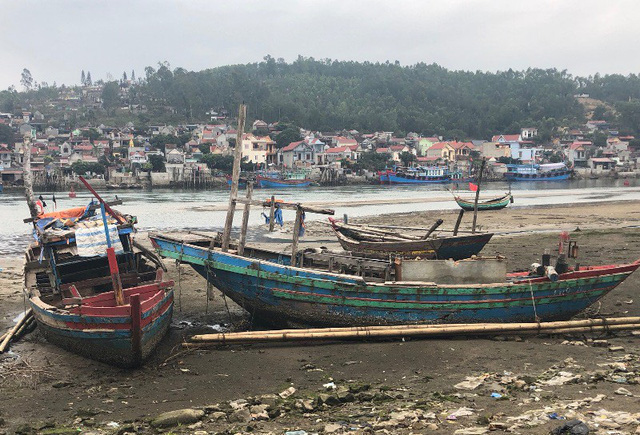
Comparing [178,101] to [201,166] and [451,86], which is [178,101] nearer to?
[201,166]

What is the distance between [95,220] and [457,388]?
8963mm

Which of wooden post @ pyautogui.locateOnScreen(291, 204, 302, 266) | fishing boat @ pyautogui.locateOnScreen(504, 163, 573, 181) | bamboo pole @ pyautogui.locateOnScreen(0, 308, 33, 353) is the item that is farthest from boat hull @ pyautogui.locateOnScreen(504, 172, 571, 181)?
bamboo pole @ pyautogui.locateOnScreen(0, 308, 33, 353)

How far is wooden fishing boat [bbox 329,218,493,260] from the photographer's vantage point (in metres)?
18.1

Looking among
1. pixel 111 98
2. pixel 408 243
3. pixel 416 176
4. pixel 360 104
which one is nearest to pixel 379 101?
pixel 360 104

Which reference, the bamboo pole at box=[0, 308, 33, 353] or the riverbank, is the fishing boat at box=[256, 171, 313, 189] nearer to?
the bamboo pole at box=[0, 308, 33, 353]

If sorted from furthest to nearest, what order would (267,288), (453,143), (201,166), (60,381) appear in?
(453,143), (201,166), (267,288), (60,381)

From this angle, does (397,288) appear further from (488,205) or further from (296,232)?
(488,205)

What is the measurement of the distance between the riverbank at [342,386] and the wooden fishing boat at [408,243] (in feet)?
16.7

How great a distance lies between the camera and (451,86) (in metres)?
188

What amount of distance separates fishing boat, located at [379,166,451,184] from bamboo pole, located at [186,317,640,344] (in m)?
78.8

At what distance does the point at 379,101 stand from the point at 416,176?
75287mm

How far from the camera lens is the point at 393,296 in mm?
12867

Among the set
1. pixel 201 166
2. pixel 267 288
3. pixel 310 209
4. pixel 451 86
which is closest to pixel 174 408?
pixel 267 288

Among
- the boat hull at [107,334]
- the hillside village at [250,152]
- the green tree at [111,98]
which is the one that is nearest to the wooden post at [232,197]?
the boat hull at [107,334]
